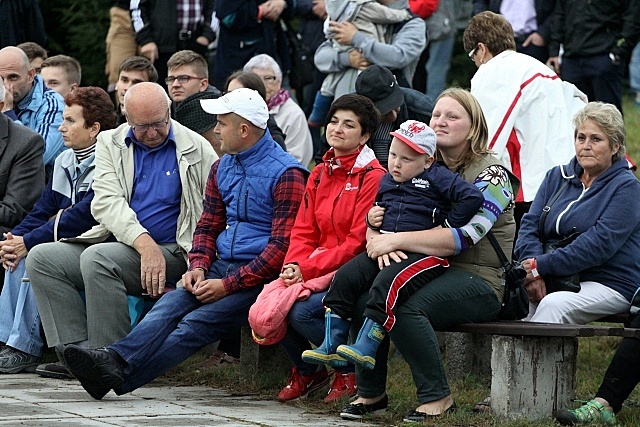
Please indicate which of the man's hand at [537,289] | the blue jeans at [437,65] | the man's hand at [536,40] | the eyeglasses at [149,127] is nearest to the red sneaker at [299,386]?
the man's hand at [537,289]

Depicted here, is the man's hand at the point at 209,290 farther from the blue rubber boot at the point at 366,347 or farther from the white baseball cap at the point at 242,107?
the blue rubber boot at the point at 366,347

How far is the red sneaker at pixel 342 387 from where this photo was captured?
21.0 ft

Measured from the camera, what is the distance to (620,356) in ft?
19.4

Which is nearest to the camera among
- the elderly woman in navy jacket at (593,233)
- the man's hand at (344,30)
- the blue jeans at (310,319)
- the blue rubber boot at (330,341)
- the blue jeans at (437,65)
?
the blue rubber boot at (330,341)

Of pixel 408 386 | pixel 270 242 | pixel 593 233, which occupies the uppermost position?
pixel 593 233

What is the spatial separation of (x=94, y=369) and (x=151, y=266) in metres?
0.96

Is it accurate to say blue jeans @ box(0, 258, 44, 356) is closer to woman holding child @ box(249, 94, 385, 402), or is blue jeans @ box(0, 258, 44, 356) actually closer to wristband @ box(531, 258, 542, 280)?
woman holding child @ box(249, 94, 385, 402)

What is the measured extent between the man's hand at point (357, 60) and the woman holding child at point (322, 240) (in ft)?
8.78

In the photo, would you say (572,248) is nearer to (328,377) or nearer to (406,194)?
(406,194)

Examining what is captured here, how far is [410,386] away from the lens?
275 inches

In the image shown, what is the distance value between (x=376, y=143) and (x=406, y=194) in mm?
1477

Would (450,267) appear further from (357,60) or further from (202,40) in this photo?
(202,40)

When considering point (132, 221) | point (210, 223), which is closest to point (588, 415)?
point (210, 223)

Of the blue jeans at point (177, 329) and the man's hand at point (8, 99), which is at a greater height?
the man's hand at point (8, 99)
